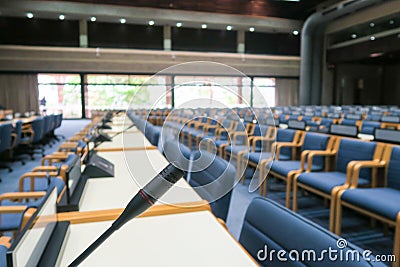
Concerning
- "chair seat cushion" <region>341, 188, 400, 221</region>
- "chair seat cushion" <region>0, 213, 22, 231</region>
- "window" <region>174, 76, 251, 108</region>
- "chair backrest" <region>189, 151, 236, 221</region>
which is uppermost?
"window" <region>174, 76, 251, 108</region>

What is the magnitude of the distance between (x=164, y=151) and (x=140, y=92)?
116 mm

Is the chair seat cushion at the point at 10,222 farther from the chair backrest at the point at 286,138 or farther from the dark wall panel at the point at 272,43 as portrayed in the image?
the dark wall panel at the point at 272,43

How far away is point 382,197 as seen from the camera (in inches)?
77.6

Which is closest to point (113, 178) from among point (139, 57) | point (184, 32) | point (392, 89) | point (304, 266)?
point (304, 266)

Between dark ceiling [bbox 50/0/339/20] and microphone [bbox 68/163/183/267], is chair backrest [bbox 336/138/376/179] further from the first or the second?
dark ceiling [bbox 50/0/339/20]

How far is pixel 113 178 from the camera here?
1.79 m

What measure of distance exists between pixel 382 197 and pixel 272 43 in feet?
47.8

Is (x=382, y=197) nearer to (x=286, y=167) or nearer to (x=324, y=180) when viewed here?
(x=324, y=180)

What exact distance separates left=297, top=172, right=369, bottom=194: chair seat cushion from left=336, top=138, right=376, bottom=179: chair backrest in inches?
2.9

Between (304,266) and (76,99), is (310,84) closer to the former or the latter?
(76,99)

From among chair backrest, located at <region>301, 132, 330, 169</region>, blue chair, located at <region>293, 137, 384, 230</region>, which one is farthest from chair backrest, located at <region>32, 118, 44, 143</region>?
blue chair, located at <region>293, 137, 384, 230</region>

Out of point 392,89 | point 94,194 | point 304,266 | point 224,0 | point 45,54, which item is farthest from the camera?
point 392,89

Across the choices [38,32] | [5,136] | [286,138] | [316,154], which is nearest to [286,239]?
[316,154]

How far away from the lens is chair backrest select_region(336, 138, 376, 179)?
8.05 feet
